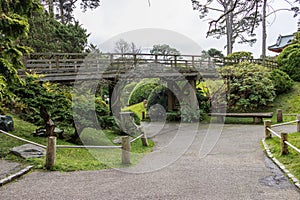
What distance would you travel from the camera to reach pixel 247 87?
44.7ft

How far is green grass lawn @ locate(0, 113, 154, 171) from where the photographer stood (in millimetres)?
5465

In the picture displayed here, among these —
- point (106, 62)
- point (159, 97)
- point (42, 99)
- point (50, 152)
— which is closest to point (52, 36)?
point (106, 62)

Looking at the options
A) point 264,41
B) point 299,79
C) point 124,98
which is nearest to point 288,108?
point 299,79

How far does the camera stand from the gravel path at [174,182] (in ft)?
12.7

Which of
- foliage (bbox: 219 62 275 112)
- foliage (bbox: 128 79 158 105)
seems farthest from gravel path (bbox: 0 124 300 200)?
foliage (bbox: 128 79 158 105)

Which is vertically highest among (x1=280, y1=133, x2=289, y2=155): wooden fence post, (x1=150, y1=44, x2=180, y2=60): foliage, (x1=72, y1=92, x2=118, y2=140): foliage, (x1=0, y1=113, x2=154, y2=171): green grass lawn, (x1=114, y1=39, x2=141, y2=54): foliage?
(x1=150, y1=44, x2=180, y2=60): foliage

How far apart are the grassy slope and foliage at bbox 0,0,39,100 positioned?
200 inches

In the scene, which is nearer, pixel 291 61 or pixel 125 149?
pixel 125 149

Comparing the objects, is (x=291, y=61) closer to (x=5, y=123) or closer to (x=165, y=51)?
(x=165, y=51)

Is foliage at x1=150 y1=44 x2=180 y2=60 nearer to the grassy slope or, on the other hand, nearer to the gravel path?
the grassy slope

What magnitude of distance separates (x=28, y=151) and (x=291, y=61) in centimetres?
1654

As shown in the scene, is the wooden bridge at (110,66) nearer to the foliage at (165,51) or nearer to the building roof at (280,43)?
the foliage at (165,51)

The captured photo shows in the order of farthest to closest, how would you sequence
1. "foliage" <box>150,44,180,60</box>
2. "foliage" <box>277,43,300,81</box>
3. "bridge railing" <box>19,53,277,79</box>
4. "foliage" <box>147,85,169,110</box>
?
1. "foliage" <box>277,43,300,81</box>
2. "foliage" <box>147,85,169,110</box>
3. "foliage" <box>150,44,180,60</box>
4. "bridge railing" <box>19,53,277,79</box>

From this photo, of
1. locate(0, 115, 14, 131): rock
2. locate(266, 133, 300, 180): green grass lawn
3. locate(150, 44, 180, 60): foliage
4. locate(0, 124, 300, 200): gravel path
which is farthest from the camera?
locate(150, 44, 180, 60): foliage
